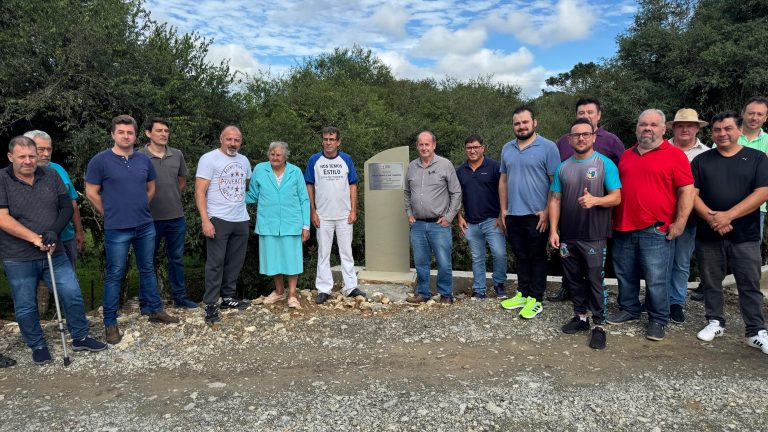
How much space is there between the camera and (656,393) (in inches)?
141

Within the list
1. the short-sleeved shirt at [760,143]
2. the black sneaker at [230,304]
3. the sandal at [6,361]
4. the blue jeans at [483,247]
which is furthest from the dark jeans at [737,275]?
the sandal at [6,361]

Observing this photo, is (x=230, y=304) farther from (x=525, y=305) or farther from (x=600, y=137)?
(x=600, y=137)

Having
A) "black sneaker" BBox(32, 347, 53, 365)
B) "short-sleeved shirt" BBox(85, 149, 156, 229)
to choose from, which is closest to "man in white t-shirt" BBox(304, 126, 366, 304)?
"short-sleeved shirt" BBox(85, 149, 156, 229)

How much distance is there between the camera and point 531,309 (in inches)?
204

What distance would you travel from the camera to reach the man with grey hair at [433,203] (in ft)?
18.4

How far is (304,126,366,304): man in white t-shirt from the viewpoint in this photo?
5.83 meters

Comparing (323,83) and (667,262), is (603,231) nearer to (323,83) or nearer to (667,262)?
(667,262)

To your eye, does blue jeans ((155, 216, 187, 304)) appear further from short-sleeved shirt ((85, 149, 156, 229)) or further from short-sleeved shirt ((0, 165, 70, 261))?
short-sleeved shirt ((0, 165, 70, 261))

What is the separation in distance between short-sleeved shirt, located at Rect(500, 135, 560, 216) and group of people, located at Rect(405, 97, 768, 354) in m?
0.01

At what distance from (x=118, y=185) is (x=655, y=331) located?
5.21m

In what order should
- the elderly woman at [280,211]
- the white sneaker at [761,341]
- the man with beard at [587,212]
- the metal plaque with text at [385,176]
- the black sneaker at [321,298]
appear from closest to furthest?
the white sneaker at [761,341], the man with beard at [587,212], the elderly woman at [280,211], the black sneaker at [321,298], the metal plaque with text at [385,176]

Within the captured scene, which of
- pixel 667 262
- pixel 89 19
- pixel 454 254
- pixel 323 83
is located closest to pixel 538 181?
pixel 667 262

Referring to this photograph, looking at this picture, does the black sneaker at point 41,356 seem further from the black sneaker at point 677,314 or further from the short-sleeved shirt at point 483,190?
the black sneaker at point 677,314

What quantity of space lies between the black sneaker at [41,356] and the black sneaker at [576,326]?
185 inches
